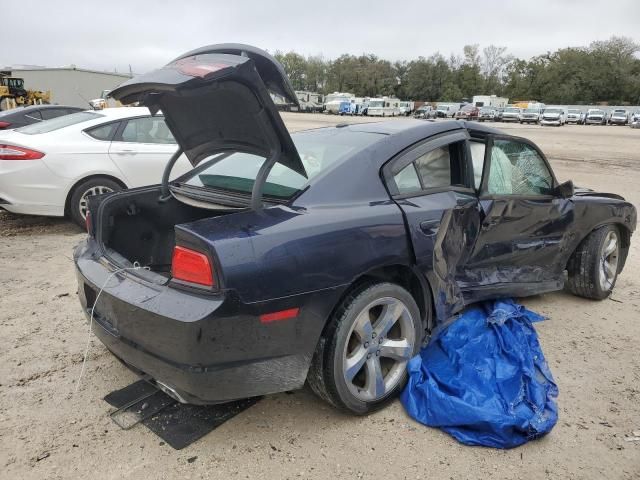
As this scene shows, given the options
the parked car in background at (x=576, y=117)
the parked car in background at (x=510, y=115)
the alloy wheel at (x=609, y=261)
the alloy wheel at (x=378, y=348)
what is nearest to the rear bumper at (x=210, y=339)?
the alloy wheel at (x=378, y=348)

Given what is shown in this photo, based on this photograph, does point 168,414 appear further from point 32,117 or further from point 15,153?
point 32,117

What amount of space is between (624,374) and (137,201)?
3.37 meters

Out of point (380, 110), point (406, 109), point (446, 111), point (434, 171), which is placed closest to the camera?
point (434, 171)

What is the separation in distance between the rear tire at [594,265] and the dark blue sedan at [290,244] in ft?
2.42

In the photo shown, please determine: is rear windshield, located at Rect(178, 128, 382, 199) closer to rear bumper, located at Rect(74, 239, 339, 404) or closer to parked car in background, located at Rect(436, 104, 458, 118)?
rear bumper, located at Rect(74, 239, 339, 404)

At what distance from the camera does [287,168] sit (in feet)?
9.57

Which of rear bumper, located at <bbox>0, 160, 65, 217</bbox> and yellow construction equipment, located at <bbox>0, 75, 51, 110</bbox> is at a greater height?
yellow construction equipment, located at <bbox>0, 75, 51, 110</bbox>

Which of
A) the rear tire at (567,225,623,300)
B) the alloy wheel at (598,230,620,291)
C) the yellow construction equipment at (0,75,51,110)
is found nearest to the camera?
the rear tire at (567,225,623,300)

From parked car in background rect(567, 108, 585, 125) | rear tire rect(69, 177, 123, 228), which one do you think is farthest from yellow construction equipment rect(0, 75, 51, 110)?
parked car in background rect(567, 108, 585, 125)

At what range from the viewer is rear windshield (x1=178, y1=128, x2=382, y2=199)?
9.30 feet

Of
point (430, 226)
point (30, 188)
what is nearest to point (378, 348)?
point (430, 226)

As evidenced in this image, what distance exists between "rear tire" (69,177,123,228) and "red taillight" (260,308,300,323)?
4.54 m

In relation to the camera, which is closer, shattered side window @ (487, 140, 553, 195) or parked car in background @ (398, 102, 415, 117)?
shattered side window @ (487, 140, 553, 195)

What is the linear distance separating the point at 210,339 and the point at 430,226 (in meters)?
1.43
